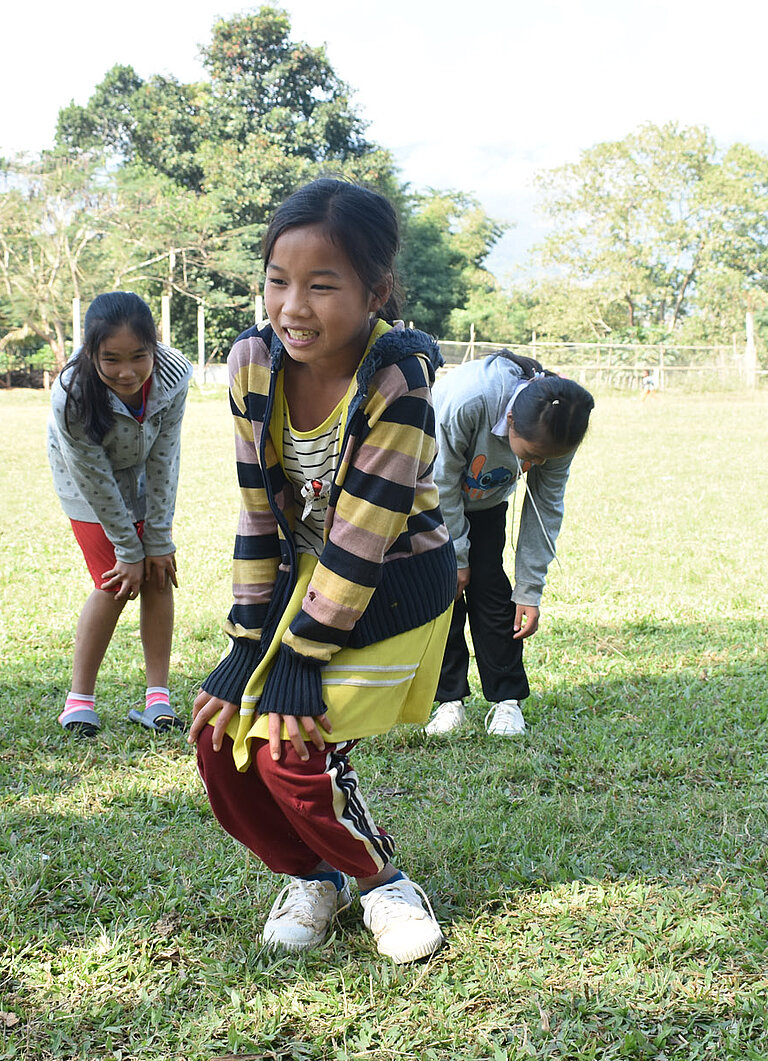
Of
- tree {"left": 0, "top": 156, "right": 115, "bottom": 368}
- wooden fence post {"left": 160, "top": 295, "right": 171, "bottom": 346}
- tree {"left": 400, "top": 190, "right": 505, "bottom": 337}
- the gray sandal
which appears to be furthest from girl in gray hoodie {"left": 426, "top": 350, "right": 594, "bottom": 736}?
tree {"left": 400, "top": 190, "right": 505, "bottom": 337}

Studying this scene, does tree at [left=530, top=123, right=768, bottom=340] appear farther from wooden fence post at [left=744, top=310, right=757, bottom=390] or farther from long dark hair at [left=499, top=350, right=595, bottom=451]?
long dark hair at [left=499, top=350, right=595, bottom=451]

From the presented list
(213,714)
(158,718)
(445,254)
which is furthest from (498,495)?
(445,254)

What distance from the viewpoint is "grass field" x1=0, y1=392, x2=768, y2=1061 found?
7.02 ft

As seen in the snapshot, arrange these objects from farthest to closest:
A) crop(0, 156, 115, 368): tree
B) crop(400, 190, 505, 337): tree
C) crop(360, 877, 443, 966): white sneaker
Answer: crop(400, 190, 505, 337): tree → crop(0, 156, 115, 368): tree → crop(360, 877, 443, 966): white sneaker

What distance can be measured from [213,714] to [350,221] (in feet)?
3.51

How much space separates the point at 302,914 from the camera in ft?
7.80

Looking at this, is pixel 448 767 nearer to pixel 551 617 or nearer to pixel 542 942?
pixel 542 942

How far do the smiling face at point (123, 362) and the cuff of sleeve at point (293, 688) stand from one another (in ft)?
5.19

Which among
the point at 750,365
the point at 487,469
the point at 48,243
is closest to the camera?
the point at 487,469

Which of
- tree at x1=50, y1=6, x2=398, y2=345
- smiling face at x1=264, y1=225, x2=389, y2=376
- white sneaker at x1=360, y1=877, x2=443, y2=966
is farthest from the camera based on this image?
tree at x1=50, y1=6, x2=398, y2=345

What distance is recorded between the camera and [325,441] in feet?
7.13

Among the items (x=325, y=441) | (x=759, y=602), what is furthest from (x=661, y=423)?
(x=325, y=441)

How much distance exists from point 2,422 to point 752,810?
55.2ft

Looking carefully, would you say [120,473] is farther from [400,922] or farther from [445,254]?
[445,254]
